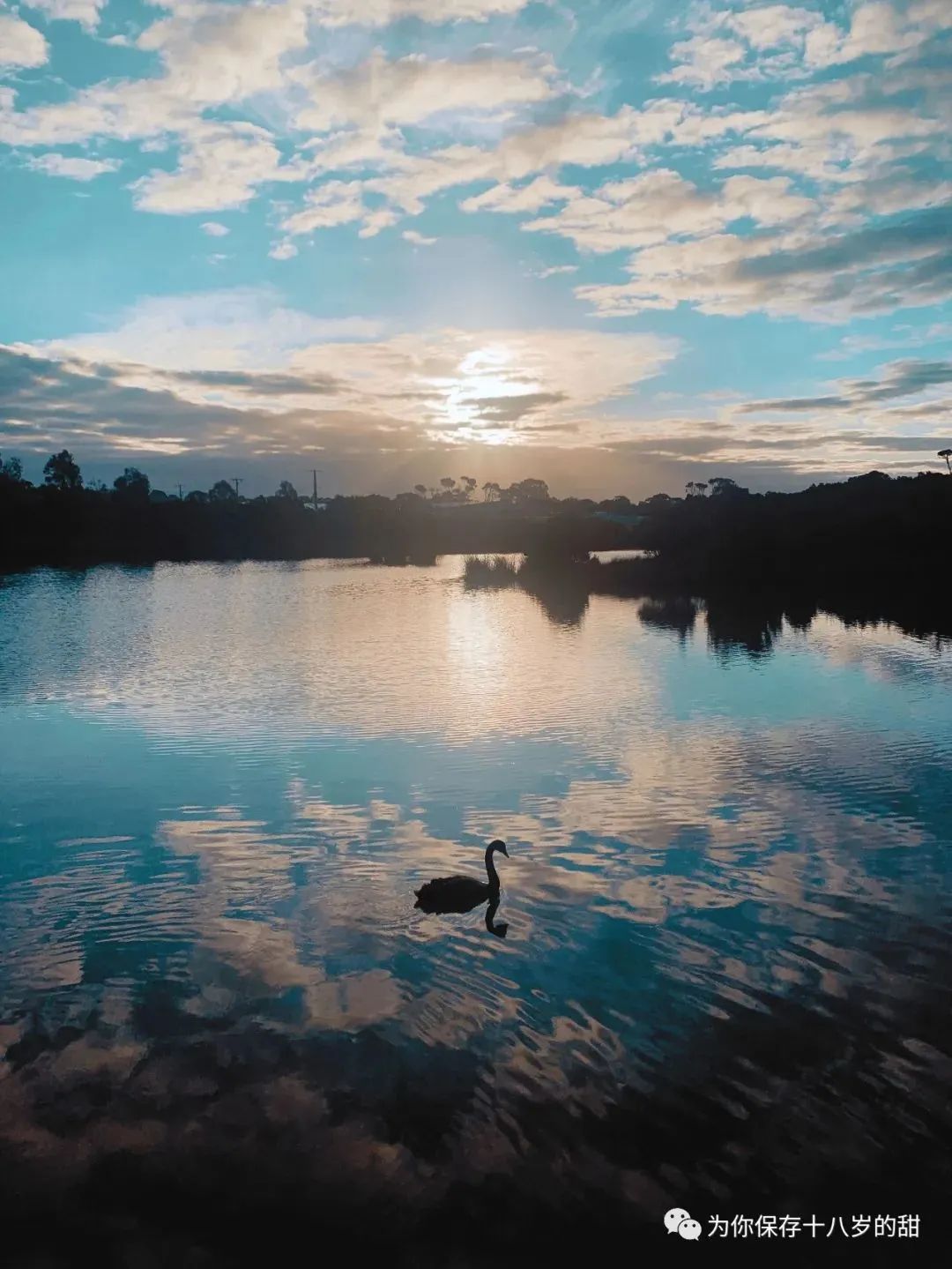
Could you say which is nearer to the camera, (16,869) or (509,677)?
(16,869)

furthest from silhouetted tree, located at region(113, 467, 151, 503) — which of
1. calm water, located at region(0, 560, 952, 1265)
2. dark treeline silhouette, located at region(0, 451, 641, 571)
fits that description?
calm water, located at region(0, 560, 952, 1265)

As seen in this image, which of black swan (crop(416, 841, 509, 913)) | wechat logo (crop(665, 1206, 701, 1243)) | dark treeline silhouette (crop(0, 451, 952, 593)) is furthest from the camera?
dark treeline silhouette (crop(0, 451, 952, 593))

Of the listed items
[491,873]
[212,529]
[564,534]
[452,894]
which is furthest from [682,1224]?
[212,529]

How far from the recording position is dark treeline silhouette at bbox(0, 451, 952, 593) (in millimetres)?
80125

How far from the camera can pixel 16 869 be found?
14.8 m

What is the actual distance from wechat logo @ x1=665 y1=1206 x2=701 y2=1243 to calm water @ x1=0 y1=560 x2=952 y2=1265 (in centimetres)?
12

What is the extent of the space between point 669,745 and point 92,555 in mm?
124361

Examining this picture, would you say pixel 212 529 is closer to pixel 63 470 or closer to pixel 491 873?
pixel 63 470

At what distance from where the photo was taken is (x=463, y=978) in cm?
1102

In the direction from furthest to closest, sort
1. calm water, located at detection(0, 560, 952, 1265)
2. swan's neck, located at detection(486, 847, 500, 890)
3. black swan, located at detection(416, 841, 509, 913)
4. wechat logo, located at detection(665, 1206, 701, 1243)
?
swan's neck, located at detection(486, 847, 500, 890) → black swan, located at detection(416, 841, 509, 913) → calm water, located at detection(0, 560, 952, 1265) → wechat logo, located at detection(665, 1206, 701, 1243)

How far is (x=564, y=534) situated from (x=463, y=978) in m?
82.7

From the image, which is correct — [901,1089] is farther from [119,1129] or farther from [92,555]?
[92,555]

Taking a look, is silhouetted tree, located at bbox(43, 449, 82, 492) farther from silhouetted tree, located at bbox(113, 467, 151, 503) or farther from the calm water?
the calm water

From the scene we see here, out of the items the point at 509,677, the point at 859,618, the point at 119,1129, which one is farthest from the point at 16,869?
the point at 859,618
